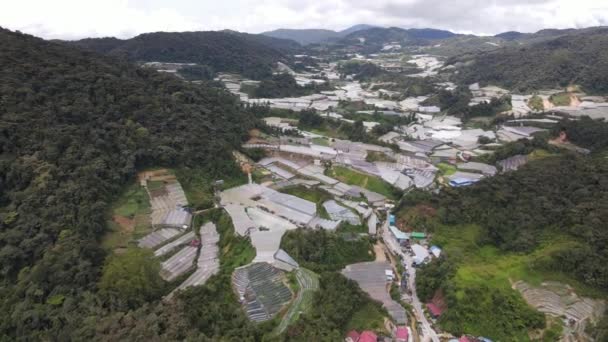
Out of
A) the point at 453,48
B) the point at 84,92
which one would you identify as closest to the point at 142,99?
the point at 84,92

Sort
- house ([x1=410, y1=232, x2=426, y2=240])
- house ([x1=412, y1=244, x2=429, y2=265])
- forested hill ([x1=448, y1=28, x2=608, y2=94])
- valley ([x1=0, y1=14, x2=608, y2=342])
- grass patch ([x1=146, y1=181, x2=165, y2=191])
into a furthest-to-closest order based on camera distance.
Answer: forested hill ([x1=448, y1=28, x2=608, y2=94]), grass patch ([x1=146, y1=181, x2=165, y2=191]), house ([x1=410, y1=232, x2=426, y2=240]), house ([x1=412, y1=244, x2=429, y2=265]), valley ([x1=0, y1=14, x2=608, y2=342])

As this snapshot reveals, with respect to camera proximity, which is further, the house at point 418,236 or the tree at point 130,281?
the house at point 418,236

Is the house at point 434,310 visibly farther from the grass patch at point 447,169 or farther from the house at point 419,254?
the grass patch at point 447,169

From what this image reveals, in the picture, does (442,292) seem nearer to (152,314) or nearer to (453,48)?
(152,314)

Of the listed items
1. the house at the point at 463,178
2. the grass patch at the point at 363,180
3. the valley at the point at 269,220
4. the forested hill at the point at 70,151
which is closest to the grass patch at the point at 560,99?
the valley at the point at 269,220

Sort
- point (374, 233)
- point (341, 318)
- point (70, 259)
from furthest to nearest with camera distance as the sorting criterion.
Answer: point (374, 233) < point (70, 259) < point (341, 318)

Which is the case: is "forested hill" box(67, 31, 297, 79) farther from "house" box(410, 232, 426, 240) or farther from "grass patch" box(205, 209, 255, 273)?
"house" box(410, 232, 426, 240)

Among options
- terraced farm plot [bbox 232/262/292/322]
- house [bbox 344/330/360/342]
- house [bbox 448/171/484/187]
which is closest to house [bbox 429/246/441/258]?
house [bbox 344/330/360/342]
